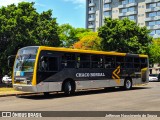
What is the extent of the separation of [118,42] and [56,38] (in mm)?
16279

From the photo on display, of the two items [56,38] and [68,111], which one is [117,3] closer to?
[56,38]

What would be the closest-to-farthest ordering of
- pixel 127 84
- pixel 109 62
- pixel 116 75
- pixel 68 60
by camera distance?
pixel 68 60, pixel 109 62, pixel 116 75, pixel 127 84

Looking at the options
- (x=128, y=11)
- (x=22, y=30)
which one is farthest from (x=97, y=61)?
(x=128, y=11)

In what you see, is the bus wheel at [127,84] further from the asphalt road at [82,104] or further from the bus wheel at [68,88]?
the asphalt road at [82,104]

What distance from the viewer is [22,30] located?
103 ft

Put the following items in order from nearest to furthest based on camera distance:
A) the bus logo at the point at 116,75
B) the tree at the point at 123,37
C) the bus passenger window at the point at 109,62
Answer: the bus passenger window at the point at 109,62 < the bus logo at the point at 116,75 < the tree at the point at 123,37

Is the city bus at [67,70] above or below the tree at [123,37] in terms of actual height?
below

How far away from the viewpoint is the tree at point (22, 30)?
3111cm

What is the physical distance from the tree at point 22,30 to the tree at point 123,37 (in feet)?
51.2

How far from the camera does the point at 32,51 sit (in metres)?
19.5

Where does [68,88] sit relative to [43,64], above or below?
below

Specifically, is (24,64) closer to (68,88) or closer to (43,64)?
(43,64)

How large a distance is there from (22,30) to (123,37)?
21.6 meters

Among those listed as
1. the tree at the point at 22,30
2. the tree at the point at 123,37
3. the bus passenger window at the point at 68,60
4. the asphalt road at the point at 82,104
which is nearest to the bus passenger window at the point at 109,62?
the bus passenger window at the point at 68,60
